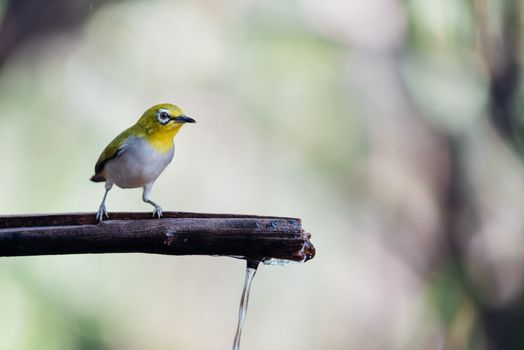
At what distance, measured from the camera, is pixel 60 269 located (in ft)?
16.6

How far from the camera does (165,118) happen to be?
7.56 feet

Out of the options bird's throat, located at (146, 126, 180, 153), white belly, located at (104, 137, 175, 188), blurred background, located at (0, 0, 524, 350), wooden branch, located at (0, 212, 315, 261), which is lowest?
wooden branch, located at (0, 212, 315, 261)

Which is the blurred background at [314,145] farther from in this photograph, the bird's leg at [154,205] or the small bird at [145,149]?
the small bird at [145,149]

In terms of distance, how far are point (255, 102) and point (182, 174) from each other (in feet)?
2.32

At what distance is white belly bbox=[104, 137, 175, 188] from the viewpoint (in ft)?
7.58

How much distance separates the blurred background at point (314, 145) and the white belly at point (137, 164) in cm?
276

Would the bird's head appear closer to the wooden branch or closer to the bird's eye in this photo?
the bird's eye

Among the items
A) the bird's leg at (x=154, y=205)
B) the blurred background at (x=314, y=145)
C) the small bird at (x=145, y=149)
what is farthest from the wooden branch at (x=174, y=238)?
the blurred background at (x=314, y=145)

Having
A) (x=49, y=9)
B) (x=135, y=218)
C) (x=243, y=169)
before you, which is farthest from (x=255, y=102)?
(x=135, y=218)

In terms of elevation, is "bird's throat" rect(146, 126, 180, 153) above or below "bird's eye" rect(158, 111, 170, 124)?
below

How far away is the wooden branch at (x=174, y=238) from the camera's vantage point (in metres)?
1.86

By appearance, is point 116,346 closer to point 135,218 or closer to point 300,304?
point 300,304

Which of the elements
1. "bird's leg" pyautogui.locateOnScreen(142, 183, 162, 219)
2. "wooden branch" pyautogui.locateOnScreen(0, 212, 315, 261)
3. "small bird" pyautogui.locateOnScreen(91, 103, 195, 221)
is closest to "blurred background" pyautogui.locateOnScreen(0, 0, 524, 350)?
"bird's leg" pyautogui.locateOnScreen(142, 183, 162, 219)

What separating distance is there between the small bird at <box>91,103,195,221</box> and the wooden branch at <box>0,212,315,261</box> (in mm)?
407
